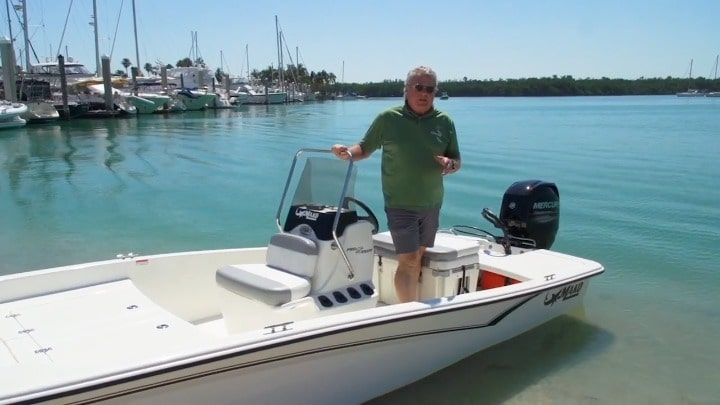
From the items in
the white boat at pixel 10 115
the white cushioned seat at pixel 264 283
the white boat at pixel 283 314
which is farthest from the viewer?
the white boat at pixel 10 115

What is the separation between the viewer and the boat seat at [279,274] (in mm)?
3352

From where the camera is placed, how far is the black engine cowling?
5.16 metres

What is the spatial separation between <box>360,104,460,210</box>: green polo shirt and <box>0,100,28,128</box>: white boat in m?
29.2

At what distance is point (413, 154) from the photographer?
356cm

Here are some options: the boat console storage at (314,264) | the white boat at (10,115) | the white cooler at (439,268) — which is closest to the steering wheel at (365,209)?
the boat console storage at (314,264)

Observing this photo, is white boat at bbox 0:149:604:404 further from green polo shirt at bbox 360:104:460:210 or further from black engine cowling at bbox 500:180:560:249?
black engine cowling at bbox 500:180:560:249

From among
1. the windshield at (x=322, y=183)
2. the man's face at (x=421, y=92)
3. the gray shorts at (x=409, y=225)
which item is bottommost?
the gray shorts at (x=409, y=225)

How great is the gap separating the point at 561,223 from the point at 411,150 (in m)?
6.28

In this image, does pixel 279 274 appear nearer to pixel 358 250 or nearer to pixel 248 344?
pixel 358 250

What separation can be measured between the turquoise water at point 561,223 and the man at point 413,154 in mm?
1143

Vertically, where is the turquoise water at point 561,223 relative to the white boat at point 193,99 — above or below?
below

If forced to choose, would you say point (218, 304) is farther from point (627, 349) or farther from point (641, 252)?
point (641, 252)

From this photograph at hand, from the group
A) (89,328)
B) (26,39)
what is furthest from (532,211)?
(26,39)

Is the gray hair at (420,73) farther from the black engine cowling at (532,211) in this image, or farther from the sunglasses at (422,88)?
the black engine cowling at (532,211)
